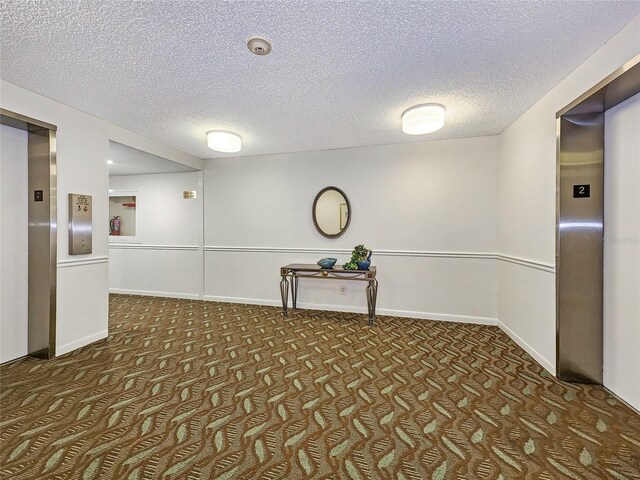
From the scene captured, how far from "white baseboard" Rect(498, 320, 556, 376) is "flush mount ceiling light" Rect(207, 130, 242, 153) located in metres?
4.01

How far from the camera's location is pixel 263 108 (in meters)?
3.17

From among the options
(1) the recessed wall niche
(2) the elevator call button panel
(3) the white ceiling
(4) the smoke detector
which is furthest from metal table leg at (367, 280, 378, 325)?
(1) the recessed wall niche

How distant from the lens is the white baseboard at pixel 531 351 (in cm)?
270

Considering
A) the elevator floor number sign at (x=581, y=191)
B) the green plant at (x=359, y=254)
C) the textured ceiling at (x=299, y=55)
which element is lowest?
the green plant at (x=359, y=254)

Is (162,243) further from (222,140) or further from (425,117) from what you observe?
(425,117)

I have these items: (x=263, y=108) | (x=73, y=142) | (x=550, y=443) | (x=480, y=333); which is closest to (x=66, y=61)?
(x=73, y=142)

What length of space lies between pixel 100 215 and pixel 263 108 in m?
2.19

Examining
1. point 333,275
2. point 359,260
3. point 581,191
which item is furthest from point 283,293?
point 581,191

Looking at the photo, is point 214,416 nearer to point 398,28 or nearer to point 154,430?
point 154,430

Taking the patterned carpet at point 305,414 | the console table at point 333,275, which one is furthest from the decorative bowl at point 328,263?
the patterned carpet at point 305,414

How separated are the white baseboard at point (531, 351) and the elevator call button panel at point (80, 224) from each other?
4645 millimetres

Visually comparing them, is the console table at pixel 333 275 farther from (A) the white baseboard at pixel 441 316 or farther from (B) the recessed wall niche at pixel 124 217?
(B) the recessed wall niche at pixel 124 217

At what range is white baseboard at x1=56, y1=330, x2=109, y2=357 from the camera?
3.03 meters

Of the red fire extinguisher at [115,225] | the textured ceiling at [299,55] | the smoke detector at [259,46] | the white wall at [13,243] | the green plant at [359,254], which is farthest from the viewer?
the red fire extinguisher at [115,225]
